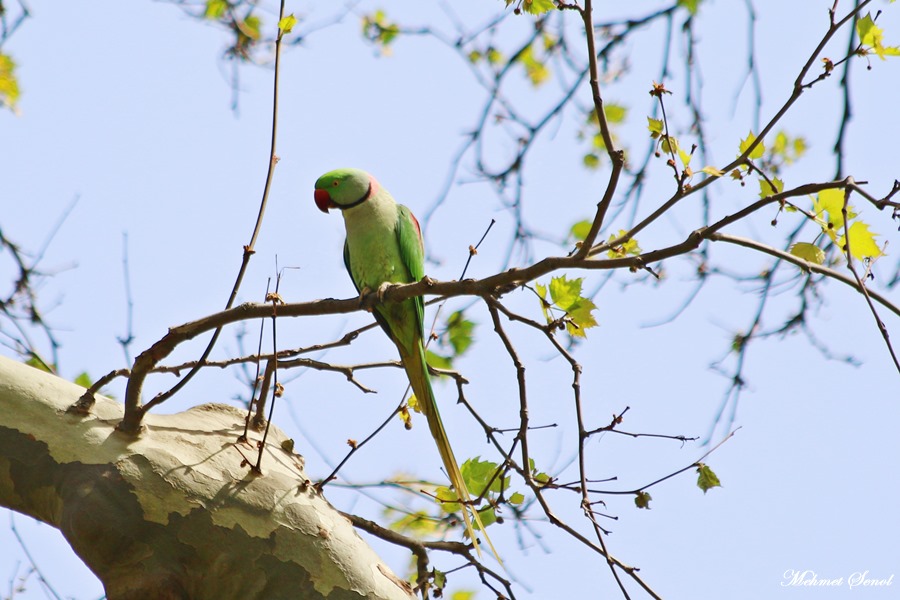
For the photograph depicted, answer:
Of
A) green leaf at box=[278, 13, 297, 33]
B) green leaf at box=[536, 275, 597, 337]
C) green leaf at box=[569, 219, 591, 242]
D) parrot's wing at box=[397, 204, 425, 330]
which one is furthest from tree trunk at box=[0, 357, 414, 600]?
green leaf at box=[569, 219, 591, 242]

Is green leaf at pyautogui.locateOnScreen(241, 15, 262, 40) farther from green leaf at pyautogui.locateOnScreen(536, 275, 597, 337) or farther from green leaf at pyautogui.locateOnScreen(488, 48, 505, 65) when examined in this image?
green leaf at pyautogui.locateOnScreen(536, 275, 597, 337)

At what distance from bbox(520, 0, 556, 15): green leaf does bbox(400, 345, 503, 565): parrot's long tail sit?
1397mm

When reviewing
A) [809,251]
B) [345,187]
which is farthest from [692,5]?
[809,251]

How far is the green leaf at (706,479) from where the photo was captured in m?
2.48

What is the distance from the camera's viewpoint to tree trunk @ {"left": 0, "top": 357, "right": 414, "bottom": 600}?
1908 millimetres

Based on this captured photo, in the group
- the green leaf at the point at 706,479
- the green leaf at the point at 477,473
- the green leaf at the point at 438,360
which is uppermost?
the green leaf at the point at 438,360

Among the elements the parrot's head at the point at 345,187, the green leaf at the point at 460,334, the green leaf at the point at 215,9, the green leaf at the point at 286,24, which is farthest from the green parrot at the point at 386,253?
the green leaf at the point at 215,9

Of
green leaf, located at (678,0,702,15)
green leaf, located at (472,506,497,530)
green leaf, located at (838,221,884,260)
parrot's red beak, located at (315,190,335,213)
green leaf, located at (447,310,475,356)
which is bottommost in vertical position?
green leaf, located at (472,506,497,530)

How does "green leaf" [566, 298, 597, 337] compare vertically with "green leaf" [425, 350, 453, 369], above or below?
below

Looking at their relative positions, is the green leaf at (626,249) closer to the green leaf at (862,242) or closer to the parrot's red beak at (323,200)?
the green leaf at (862,242)

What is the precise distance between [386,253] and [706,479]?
1.77 metres

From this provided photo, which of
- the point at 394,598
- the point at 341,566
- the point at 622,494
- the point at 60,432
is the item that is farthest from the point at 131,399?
the point at 622,494

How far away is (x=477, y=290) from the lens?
2014 mm

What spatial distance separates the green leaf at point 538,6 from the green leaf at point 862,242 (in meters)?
1.16
